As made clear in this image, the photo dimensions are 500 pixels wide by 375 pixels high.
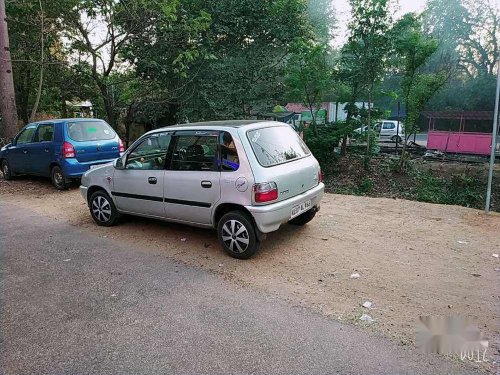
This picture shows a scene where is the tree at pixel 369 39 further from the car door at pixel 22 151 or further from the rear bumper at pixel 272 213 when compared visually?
the car door at pixel 22 151

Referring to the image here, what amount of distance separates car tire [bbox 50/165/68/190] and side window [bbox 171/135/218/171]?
4.66 metres

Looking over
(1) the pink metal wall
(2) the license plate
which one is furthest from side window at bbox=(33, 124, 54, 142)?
(1) the pink metal wall

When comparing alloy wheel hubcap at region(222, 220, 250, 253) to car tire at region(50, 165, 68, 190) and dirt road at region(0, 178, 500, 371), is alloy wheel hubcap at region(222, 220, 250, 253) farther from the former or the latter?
car tire at region(50, 165, 68, 190)

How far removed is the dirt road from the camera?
10.8ft

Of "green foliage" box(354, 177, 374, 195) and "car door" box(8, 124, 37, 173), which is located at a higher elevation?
"car door" box(8, 124, 37, 173)

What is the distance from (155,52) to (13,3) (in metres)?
4.21

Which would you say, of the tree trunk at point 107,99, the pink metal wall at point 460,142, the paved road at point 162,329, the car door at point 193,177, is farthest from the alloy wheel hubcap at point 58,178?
the pink metal wall at point 460,142

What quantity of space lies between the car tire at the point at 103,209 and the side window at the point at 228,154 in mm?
2252

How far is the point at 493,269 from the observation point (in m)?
4.04

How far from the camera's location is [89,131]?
8344 mm

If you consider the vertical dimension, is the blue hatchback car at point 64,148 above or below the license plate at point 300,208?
above

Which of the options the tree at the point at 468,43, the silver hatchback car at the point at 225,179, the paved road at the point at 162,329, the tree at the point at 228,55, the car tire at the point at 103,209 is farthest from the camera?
the tree at the point at 468,43

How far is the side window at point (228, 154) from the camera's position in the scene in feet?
14.1

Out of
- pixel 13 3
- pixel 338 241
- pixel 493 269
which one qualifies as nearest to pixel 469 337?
pixel 493 269
